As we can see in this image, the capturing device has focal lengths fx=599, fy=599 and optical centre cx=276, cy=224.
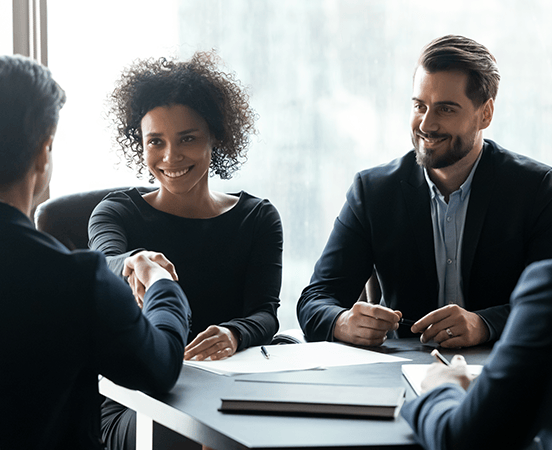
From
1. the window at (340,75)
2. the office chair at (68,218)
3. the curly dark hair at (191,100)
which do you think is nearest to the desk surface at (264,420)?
the office chair at (68,218)

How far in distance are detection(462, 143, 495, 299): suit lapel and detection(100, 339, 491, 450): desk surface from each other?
2.25 feet

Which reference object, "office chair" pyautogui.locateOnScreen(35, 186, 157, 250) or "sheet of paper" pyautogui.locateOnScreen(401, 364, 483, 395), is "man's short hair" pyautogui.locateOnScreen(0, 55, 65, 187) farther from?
"office chair" pyautogui.locateOnScreen(35, 186, 157, 250)

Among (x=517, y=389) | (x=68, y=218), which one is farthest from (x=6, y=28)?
(x=517, y=389)

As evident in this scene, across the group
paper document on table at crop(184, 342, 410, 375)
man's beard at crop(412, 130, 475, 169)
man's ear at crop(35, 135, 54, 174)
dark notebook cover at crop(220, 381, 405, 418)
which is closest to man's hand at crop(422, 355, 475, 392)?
dark notebook cover at crop(220, 381, 405, 418)

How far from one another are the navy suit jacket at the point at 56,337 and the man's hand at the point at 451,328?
0.76 meters

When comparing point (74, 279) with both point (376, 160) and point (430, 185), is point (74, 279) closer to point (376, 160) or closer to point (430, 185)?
point (430, 185)

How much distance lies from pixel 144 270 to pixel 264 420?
1.71 ft

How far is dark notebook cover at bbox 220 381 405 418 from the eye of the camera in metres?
0.88

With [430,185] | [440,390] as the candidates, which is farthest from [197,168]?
[440,390]

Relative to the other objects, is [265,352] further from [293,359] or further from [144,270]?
[144,270]

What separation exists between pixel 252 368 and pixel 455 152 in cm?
106

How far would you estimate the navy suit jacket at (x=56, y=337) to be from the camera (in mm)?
822

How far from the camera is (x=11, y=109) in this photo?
2.85 ft

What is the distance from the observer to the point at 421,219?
1863mm
